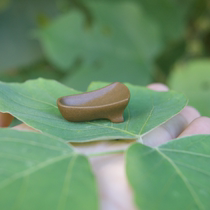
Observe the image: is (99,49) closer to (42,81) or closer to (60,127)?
(42,81)

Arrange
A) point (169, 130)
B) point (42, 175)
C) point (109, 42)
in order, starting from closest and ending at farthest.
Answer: point (42, 175), point (169, 130), point (109, 42)

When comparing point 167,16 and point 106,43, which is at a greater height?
point 167,16

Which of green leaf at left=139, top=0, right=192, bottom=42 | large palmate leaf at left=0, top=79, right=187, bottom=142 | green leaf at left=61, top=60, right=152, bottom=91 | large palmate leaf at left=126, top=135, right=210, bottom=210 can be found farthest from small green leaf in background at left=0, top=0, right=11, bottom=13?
large palmate leaf at left=126, top=135, right=210, bottom=210

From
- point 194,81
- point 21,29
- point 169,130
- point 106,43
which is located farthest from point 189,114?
point 21,29

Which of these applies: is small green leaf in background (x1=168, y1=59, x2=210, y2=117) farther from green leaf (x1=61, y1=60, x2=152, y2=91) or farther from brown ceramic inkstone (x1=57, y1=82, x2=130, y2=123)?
brown ceramic inkstone (x1=57, y1=82, x2=130, y2=123)

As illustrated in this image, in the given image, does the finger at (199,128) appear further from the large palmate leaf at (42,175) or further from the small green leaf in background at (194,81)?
the small green leaf in background at (194,81)

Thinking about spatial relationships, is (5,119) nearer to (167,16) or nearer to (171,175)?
(171,175)
